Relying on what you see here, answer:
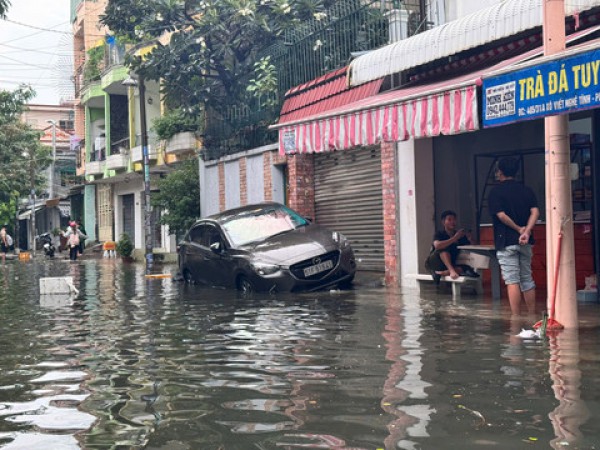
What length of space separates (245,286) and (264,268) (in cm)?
85

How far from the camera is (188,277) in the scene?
710 inches

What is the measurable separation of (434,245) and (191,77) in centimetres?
1364

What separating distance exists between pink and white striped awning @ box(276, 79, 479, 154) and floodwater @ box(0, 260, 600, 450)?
2290mm

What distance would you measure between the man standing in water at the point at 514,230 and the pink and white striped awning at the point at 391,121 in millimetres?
823

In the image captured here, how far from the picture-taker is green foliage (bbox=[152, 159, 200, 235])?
28.2 m

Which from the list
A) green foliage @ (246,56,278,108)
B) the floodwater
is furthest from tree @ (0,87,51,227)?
the floodwater

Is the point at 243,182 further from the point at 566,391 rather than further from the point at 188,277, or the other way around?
the point at 566,391

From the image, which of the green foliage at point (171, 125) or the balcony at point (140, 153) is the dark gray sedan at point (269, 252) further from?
the balcony at point (140, 153)

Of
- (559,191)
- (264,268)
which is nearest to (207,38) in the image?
(264,268)

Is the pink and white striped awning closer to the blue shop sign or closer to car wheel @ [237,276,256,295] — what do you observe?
the blue shop sign

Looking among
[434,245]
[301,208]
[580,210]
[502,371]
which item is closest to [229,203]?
[301,208]

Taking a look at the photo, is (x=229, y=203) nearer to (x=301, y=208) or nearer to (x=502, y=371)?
(x=301, y=208)

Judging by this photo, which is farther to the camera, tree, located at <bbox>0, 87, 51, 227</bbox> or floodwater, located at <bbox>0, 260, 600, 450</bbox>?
tree, located at <bbox>0, 87, 51, 227</bbox>

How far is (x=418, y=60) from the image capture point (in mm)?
12438
